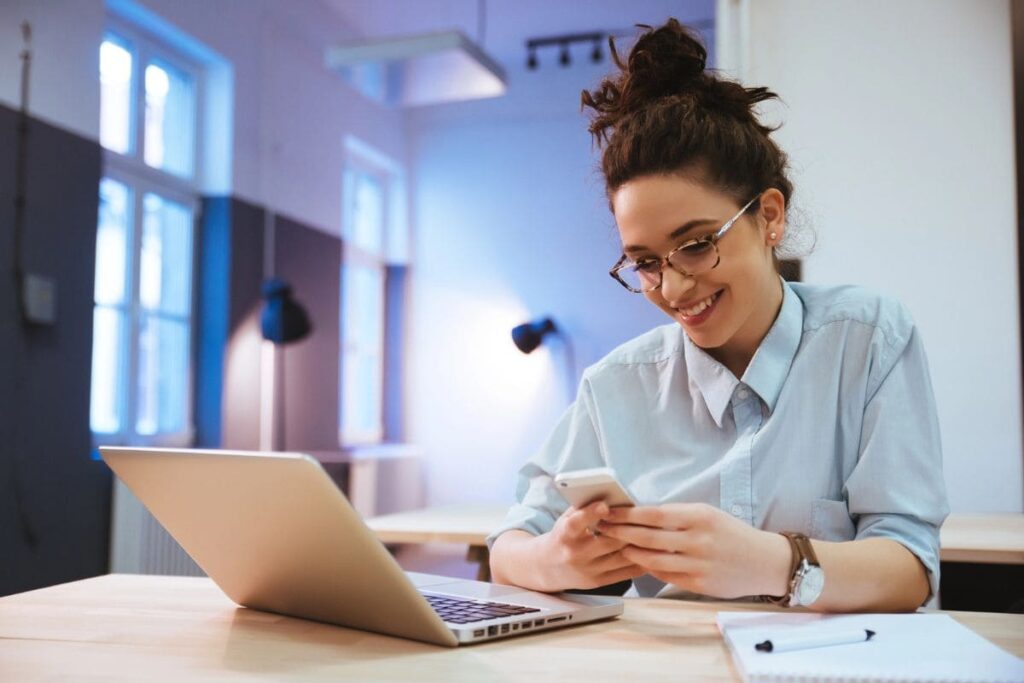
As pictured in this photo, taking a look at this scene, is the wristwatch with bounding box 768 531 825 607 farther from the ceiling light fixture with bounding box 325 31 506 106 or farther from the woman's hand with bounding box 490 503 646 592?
the ceiling light fixture with bounding box 325 31 506 106

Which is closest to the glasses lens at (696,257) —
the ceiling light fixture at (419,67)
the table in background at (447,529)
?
the table in background at (447,529)

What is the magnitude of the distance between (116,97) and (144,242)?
69cm

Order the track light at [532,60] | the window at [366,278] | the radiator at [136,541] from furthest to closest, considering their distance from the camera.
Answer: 1. the window at [366,278]
2. the track light at [532,60]
3. the radiator at [136,541]

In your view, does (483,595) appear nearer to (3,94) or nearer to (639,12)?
Answer: (3,94)

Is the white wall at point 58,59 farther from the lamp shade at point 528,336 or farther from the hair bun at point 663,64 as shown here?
the hair bun at point 663,64

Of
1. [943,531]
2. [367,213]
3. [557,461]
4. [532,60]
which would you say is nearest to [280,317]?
[367,213]

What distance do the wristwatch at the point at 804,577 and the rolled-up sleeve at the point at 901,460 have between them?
18cm

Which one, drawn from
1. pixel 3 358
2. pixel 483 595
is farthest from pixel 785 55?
pixel 3 358

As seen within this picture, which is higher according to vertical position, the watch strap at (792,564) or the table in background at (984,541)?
the watch strap at (792,564)

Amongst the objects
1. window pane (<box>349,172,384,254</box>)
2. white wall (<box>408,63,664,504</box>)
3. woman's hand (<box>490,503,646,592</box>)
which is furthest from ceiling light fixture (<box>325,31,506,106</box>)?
woman's hand (<box>490,503,646,592</box>)

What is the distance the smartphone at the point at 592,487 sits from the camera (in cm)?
95

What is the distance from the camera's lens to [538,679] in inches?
33.6

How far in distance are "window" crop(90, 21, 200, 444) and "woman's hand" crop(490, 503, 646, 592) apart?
342 cm

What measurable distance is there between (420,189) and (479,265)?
0.81 m
